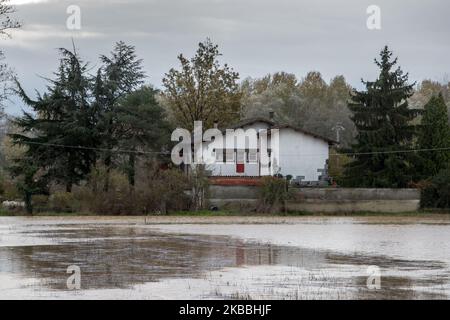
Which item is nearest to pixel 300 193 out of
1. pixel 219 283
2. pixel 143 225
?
pixel 143 225

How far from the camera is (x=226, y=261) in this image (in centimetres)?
2664

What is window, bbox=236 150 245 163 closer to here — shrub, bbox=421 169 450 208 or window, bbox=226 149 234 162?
window, bbox=226 149 234 162

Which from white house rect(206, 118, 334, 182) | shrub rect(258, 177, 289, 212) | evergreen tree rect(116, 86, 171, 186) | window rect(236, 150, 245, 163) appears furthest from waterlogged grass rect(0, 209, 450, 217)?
window rect(236, 150, 245, 163)

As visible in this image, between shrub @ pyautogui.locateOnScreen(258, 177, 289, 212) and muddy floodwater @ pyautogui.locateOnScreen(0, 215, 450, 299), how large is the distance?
1161cm

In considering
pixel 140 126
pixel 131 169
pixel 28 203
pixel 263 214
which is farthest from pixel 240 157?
pixel 28 203

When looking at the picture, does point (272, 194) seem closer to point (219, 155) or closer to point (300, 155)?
point (219, 155)

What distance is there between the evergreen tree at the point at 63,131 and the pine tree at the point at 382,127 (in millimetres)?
21626

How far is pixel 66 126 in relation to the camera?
69.6 m

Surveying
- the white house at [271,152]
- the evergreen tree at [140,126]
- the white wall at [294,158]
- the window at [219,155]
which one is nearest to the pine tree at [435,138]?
the white house at [271,152]

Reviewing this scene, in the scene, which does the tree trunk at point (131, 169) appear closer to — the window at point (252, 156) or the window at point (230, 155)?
the window at point (230, 155)

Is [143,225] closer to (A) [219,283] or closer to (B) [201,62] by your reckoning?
(A) [219,283]

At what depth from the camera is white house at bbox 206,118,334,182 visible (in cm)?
7038

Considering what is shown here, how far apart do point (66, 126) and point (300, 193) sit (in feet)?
69.3

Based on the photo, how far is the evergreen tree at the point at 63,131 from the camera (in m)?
69.3
